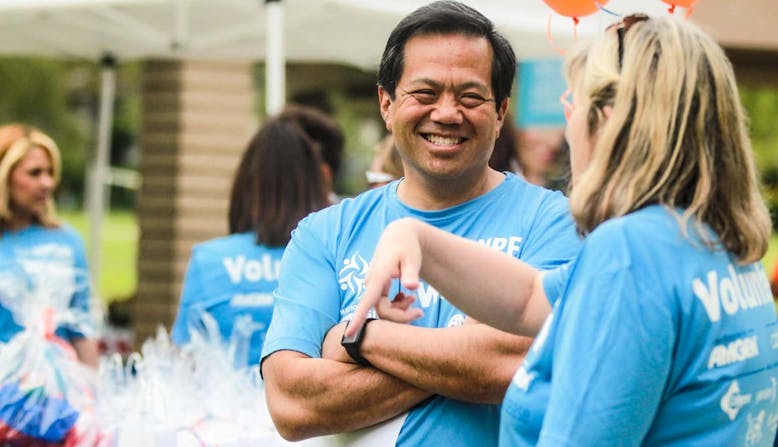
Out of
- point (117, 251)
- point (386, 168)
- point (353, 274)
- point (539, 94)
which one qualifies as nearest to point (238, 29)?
point (386, 168)

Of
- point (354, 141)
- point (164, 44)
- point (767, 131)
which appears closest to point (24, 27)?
point (164, 44)

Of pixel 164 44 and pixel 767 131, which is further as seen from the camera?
pixel 767 131

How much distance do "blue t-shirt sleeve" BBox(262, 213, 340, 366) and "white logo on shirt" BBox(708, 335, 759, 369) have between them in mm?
986

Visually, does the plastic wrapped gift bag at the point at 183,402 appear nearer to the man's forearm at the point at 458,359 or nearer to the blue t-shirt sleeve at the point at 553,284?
the man's forearm at the point at 458,359

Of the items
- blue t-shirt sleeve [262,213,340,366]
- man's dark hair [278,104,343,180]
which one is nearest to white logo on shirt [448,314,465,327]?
blue t-shirt sleeve [262,213,340,366]

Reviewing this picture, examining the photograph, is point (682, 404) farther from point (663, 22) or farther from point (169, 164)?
point (169, 164)

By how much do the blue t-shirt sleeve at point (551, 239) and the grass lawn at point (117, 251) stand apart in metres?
17.0

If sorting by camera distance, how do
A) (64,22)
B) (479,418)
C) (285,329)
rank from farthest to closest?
(64,22)
(285,329)
(479,418)

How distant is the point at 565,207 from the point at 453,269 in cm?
55

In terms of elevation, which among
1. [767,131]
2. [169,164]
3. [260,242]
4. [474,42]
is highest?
[474,42]

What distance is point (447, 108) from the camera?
253cm

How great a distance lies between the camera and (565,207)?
252 cm

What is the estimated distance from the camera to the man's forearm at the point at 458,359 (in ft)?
7.41

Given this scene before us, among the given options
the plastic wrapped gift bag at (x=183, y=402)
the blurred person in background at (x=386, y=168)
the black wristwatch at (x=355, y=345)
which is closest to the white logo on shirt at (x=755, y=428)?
the black wristwatch at (x=355, y=345)
